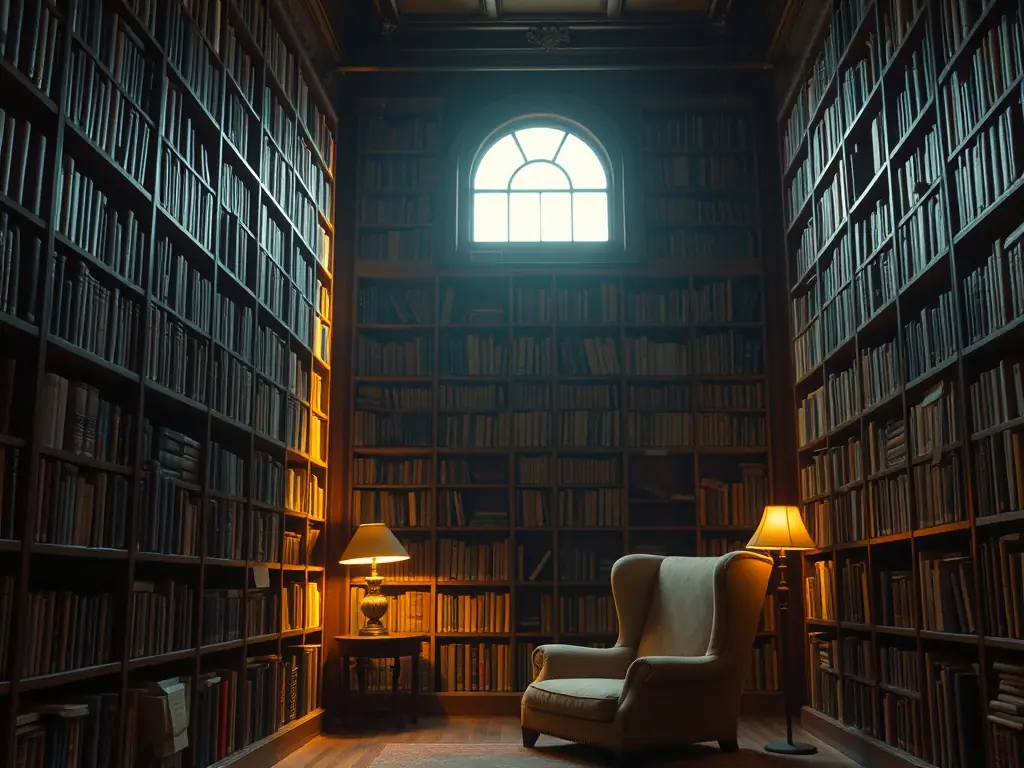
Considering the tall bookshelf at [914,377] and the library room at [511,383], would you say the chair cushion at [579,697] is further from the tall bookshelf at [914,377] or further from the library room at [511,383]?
the tall bookshelf at [914,377]

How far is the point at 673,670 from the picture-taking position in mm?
4973

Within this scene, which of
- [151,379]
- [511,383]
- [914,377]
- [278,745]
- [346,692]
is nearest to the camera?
[151,379]

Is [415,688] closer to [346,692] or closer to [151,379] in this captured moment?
[346,692]

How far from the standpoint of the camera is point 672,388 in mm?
7055

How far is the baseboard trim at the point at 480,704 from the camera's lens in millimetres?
6598

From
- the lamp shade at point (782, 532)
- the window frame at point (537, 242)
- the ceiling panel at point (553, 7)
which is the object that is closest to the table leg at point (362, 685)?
the lamp shade at point (782, 532)

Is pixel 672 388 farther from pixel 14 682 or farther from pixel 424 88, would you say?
pixel 14 682

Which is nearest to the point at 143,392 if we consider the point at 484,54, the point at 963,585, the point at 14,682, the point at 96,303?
the point at 96,303

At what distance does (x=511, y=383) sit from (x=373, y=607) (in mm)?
1759

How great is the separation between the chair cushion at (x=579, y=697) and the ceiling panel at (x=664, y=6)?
462 centimetres

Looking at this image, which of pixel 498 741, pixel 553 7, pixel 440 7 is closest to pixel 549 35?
pixel 553 7

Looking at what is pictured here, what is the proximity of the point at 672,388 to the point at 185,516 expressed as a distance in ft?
12.3

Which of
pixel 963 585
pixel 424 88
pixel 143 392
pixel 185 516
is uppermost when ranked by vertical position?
pixel 424 88

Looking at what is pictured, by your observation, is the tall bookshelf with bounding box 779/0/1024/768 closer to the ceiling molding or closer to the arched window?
the ceiling molding
